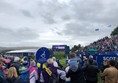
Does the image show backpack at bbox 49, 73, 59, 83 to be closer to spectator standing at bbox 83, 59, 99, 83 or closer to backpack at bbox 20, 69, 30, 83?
backpack at bbox 20, 69, 30, 83

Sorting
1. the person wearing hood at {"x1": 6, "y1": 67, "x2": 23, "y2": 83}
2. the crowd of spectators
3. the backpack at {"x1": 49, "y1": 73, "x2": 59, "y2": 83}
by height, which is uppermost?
the crowd of spectators

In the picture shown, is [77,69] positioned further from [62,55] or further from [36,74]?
[62,55]

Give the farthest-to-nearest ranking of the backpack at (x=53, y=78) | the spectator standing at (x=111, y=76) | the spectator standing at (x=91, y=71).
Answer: the spectator standing at (x=91, y=71)
the backpack at (x=53, y=78)
the spectator standing at (x=111, y=76)

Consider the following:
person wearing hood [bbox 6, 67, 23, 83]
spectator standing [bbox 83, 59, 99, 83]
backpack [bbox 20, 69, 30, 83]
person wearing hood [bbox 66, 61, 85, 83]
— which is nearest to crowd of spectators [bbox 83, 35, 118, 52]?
spectator standing [bbox 83, 59, 99, 83]

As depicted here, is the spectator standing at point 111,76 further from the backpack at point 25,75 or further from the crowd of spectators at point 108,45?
the crowd of spectators at point 108,45

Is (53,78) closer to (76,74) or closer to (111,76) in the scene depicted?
(76,74)

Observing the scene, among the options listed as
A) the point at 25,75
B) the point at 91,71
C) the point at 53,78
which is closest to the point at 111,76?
the point at 53,78

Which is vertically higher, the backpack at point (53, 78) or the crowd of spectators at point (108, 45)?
the crowd of spectators at point (108, 45)

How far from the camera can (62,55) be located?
203 feet

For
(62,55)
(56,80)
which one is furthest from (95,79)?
(62,55)

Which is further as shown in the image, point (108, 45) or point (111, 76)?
point (108, 45)

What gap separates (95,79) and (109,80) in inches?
186

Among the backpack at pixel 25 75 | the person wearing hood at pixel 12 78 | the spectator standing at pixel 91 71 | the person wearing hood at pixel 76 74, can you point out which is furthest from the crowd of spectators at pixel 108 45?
the person wearing hood at pixel 12 78

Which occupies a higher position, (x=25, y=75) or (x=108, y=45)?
(x=108, y=45)
